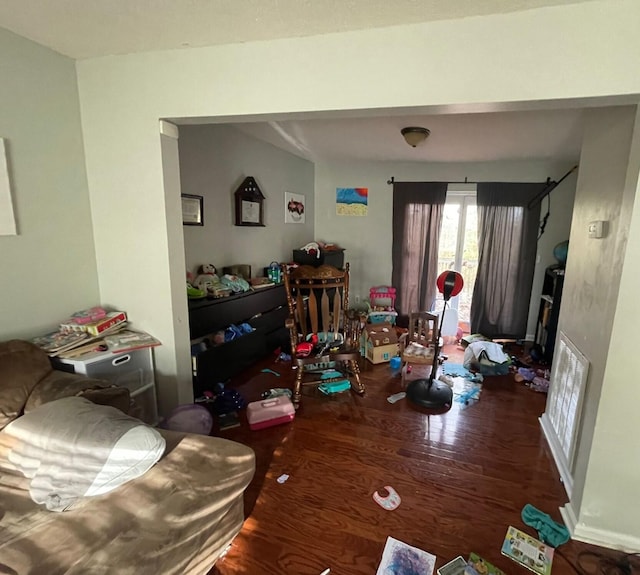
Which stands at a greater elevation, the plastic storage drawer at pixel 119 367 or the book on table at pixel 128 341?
the book on table at pixel 128 341

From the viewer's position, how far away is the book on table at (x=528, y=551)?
1.42 m

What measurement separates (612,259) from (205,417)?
2.27 m

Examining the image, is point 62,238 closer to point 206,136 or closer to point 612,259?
point 206,136

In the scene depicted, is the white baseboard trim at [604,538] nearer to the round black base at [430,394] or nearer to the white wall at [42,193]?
the round black base at [430,394]

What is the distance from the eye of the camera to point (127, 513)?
43.0 inches

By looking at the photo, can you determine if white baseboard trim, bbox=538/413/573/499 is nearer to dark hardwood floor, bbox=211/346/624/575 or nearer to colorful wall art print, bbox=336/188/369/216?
dark hardwood floor, bbox=211/346/624/575

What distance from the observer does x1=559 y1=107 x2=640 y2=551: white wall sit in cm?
133

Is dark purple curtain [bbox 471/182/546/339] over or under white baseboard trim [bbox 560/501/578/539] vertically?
over

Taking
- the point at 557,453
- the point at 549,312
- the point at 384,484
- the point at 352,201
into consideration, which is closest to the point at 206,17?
the point at 384,484

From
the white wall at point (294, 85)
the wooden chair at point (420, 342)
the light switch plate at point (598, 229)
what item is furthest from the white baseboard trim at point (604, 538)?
the wooden chair at point (420, 342)

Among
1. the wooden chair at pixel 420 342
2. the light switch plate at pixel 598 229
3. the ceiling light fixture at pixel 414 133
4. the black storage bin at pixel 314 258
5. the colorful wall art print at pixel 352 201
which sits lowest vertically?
the wooden chair at pixel 420 342

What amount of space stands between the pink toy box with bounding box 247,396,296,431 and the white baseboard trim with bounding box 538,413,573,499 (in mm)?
1630

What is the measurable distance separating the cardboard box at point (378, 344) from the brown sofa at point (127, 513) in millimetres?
2243

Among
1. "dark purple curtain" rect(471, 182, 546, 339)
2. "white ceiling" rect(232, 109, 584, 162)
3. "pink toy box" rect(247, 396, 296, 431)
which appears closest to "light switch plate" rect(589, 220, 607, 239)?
"white ceiling" rect(232, 109, 584, 162)
